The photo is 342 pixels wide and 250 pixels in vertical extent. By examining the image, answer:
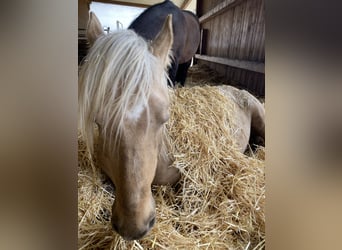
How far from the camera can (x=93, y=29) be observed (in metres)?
0.38

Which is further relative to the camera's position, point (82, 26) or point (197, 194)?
point (197, 194)

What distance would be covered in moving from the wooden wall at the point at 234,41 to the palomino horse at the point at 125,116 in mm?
175

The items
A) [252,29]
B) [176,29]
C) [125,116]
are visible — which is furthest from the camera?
[176,29]

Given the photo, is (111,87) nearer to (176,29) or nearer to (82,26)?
(82,26)

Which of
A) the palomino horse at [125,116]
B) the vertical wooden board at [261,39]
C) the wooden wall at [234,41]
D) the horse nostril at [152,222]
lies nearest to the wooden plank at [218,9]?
the wooden wall at [234,41]

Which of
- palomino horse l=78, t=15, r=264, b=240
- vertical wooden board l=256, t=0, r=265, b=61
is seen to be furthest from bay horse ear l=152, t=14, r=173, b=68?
vertical wooden board l=256, t=0, r=265, b=61

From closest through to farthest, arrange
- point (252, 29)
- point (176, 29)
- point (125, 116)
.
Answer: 1. point (125, 116)
2. point (252, 29)
3. point (176, 29)

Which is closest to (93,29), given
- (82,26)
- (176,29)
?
(82,26)

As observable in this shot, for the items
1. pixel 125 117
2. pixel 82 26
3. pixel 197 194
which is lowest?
pixel 197 194

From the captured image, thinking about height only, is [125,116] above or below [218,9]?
below
